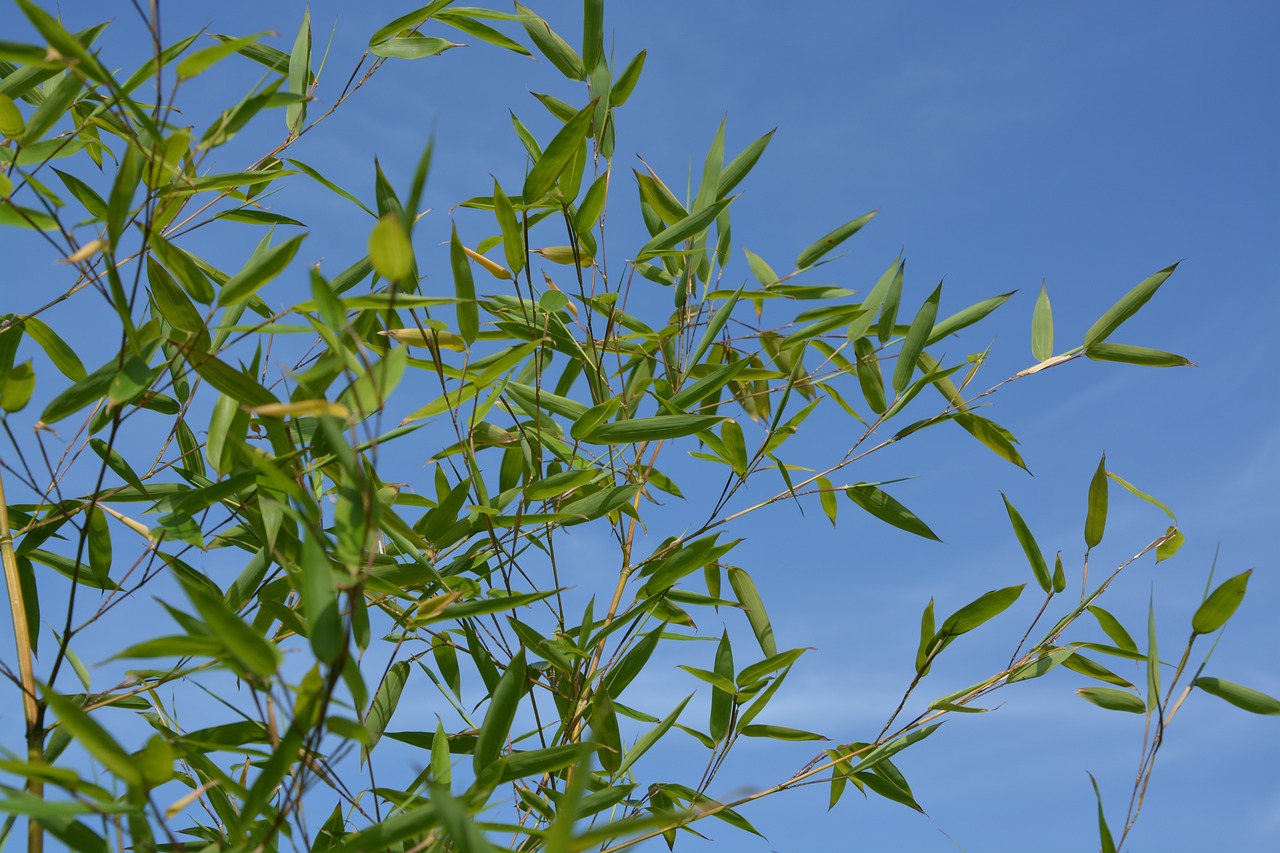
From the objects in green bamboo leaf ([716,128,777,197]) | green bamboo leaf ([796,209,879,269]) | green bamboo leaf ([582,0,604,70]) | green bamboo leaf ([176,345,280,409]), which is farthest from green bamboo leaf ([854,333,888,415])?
green bamboo leaf ([176,345,280,409])

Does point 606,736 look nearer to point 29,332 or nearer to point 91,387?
point 91,387

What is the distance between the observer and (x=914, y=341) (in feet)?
5.15

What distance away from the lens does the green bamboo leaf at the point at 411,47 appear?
1.61 metres

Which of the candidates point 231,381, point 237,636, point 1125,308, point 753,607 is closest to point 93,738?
point 237,636

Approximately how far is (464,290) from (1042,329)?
1018 mm

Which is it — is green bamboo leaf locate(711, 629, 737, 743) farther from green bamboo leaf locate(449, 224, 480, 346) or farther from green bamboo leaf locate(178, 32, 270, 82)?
green bamboo leaf locate(178, 32, 270, 82)

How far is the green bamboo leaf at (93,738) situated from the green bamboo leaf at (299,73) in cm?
110

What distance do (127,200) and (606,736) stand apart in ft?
3.11

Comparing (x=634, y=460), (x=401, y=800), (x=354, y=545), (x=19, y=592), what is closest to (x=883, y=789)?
(x=634, y=460)

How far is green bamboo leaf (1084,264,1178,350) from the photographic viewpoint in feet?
5.05

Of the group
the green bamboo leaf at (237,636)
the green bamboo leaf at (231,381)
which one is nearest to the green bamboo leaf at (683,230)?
the green bamboo leaf at (231,381)

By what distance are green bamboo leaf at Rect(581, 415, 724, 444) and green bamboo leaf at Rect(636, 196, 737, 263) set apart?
0.28m

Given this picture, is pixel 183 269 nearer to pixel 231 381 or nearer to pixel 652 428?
pixel 231 381

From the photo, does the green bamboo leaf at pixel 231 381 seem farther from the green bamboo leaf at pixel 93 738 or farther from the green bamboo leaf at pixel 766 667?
the green bamboo leaf at pixel 766 667
